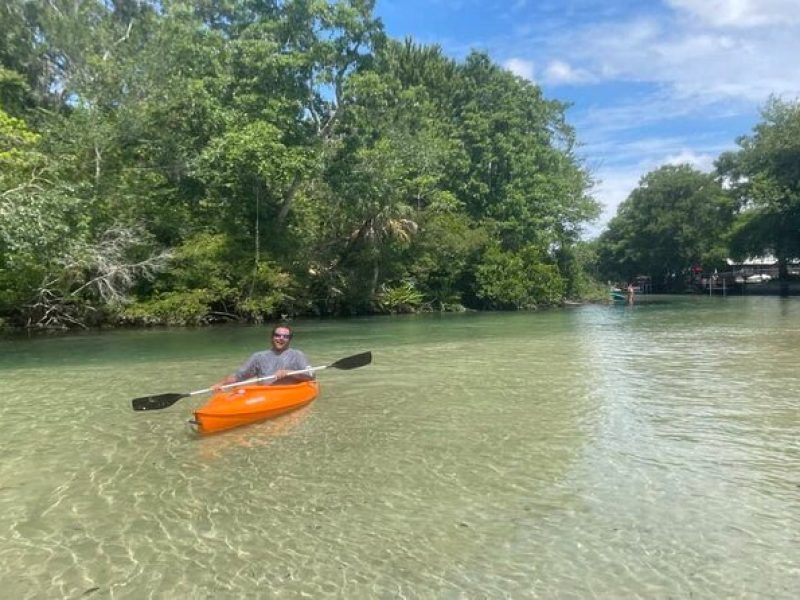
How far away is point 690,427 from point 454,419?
2952mm

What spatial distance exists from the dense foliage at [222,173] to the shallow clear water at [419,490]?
9.63 m

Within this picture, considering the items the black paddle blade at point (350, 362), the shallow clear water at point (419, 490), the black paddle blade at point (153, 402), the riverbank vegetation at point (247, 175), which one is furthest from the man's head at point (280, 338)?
the riverbank vegetation at point (247, 175)

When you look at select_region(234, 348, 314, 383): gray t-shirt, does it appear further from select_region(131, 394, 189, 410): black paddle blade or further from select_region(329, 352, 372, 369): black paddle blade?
select_region(329, 352, 372, 369): black paddle blade

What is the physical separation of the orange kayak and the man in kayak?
24cm

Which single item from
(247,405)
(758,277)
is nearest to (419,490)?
(247,405)

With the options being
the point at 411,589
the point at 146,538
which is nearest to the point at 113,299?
the point at 146,538

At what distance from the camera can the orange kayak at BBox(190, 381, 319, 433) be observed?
26.6 feet

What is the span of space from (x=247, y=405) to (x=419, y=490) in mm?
3177

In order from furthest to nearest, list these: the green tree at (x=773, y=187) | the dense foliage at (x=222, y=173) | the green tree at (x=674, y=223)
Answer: the green tree at (x=674, y=223)
the green tree at (x=773, y=187)
the dense foliage at (x=222, y=173)

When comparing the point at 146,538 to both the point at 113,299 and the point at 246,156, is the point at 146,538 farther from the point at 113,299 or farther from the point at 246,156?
A: the point at 246,156

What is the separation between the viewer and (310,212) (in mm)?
32938

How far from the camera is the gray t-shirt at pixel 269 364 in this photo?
9523 mm

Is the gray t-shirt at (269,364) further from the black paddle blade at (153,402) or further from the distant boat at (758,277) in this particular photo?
the distant boat at (758,277)

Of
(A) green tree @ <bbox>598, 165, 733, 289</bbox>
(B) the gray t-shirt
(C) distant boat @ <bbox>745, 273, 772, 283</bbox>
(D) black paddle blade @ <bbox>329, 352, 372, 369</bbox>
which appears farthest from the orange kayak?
(C) distant boat @ <bbox>745, 273, 772, 283</bbox>
